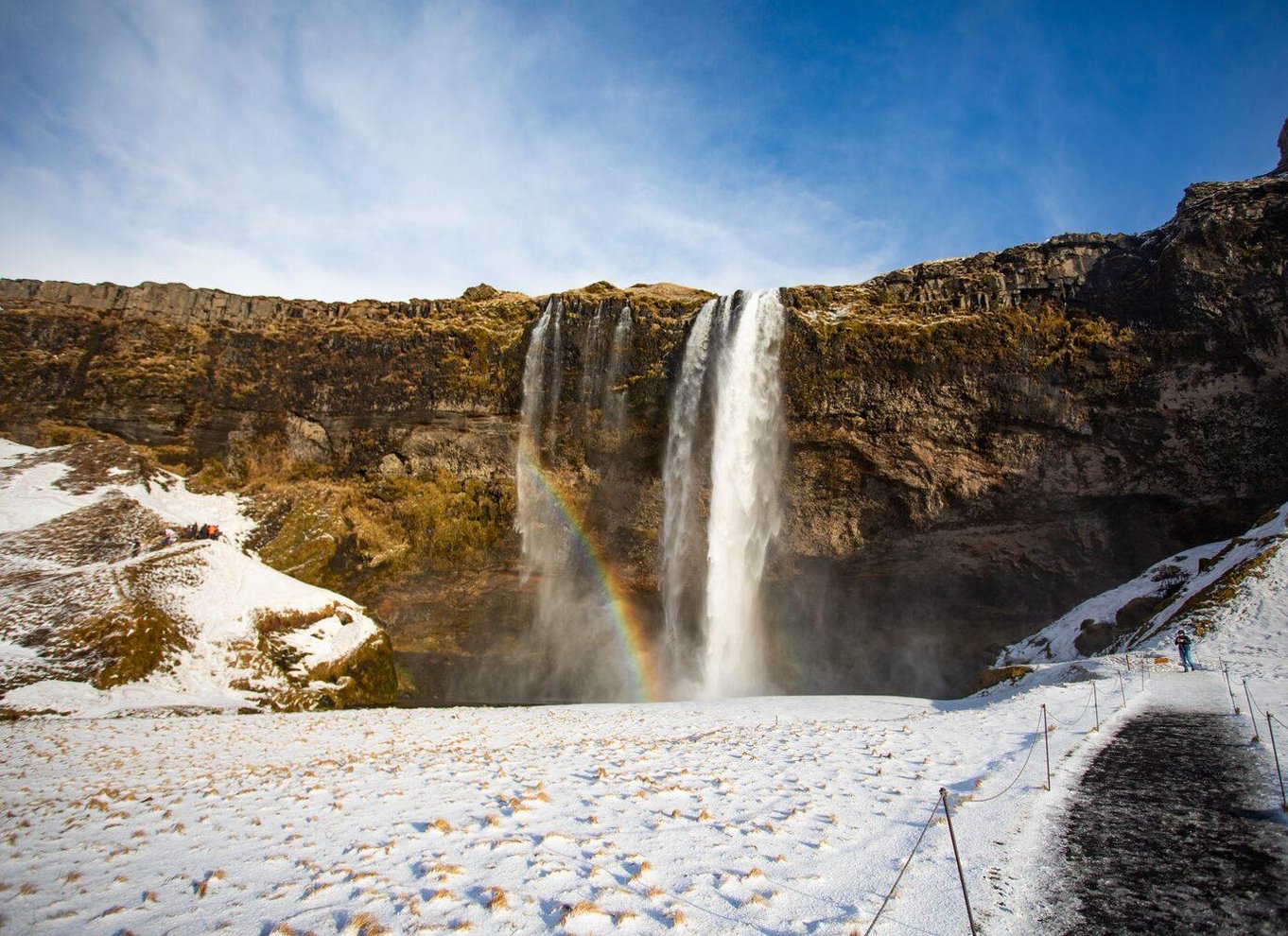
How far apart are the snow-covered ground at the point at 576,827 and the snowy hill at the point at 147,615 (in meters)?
10.1

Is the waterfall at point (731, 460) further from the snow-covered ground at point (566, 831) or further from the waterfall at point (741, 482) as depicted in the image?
the snow-covered ground at point (566, 831)

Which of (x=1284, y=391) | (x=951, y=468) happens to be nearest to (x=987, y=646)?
(x=951, y=468)

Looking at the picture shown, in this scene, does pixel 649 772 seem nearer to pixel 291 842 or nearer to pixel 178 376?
pixel 291 842

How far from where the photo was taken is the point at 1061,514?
92.6ft

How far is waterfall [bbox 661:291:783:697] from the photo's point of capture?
28.9 metres

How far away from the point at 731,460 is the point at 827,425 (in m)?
4.67

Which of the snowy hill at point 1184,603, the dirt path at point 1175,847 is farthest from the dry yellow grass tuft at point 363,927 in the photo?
the snowy hill at point 1184,603

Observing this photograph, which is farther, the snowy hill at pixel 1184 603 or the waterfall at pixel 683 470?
the waterfall at pixel 683 470

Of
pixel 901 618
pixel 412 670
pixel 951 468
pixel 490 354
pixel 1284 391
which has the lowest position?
pixel 412 670

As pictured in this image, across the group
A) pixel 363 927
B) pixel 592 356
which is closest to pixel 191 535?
pixel 592 356

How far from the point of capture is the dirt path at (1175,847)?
12.6ft

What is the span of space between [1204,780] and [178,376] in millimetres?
45526

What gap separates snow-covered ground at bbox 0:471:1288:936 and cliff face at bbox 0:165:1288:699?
55.1 ft

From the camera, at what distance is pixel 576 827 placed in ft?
18.8
